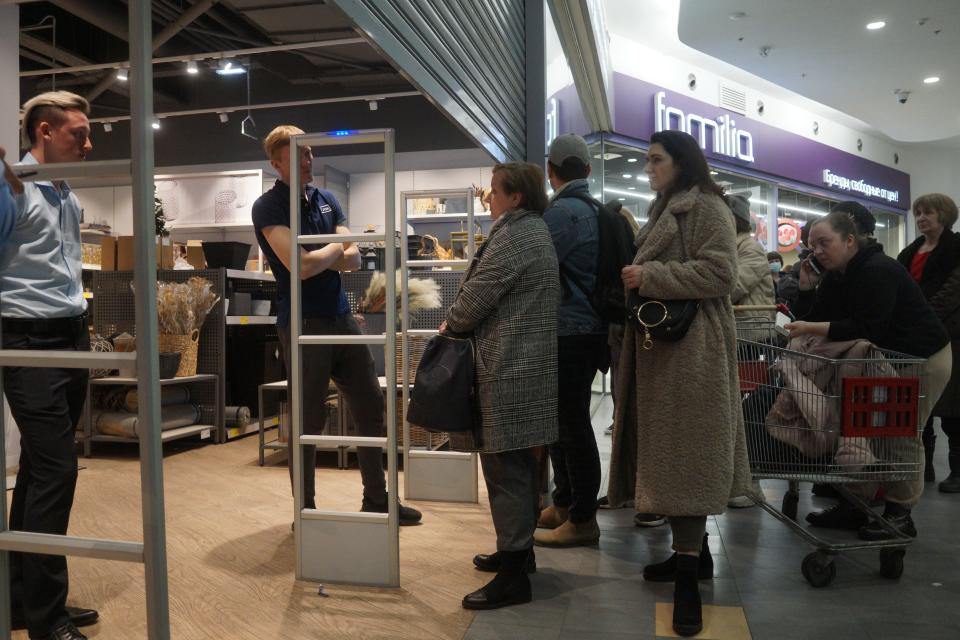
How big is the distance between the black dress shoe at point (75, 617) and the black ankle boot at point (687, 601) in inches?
72.9

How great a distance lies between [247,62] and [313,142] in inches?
234

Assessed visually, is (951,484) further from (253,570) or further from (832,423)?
(253,570)

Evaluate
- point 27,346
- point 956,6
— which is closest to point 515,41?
point 27,346

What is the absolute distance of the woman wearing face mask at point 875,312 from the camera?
2.72m

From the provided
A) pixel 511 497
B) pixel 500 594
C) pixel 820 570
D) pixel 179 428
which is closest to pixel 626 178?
pixel 179 428

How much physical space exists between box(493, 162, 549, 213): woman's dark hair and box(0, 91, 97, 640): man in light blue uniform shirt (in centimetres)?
131

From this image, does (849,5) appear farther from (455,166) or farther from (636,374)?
(636,374)

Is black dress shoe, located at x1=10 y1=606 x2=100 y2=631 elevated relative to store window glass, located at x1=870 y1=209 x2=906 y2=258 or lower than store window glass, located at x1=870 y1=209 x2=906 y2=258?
lower

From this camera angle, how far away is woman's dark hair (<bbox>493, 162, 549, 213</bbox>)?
2.46m

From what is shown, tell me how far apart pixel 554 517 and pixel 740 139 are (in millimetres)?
8807

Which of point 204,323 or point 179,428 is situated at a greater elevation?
point 204,323

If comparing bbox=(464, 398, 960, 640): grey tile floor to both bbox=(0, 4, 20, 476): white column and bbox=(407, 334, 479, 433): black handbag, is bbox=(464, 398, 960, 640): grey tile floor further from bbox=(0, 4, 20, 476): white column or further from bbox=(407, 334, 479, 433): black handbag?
bbox=(0, 4, 20, 476): white column

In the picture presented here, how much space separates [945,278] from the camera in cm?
401

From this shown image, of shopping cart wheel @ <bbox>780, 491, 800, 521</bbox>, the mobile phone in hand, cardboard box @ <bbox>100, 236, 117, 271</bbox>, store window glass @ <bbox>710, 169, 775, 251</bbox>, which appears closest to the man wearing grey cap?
shopping cart wheel @ <bbox>780, 491, 800, 521</bbox>
